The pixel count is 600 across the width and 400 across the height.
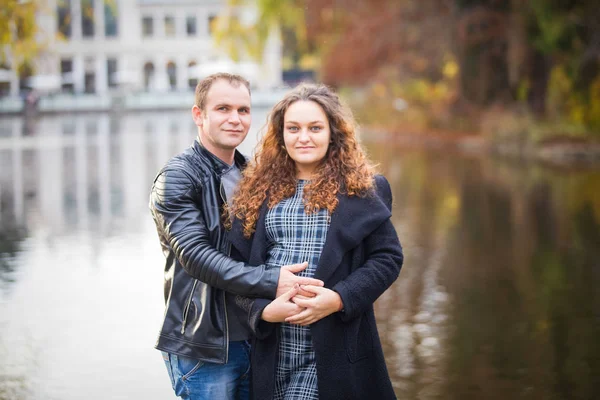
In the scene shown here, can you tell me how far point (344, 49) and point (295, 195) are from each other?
88.9ft

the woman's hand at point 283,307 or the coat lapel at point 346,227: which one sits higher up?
the coat lapel at point 346,227

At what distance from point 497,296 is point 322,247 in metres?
4.99

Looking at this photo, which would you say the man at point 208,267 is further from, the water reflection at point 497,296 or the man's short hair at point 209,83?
the water reflection at point 497,296

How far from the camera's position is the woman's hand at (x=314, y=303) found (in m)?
2.87

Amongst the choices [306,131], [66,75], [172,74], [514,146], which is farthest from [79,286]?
[172,74]

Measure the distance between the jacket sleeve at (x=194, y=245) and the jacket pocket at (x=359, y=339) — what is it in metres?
0.33

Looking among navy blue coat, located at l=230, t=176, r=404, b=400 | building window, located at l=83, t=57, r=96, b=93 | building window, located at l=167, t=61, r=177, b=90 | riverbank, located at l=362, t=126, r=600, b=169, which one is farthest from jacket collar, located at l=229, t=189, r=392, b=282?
building window, located at l=83, t=57, r=96, b=93

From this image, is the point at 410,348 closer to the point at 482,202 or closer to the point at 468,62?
the point at 482,202

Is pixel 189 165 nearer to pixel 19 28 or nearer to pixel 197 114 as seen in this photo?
pixel 197 114

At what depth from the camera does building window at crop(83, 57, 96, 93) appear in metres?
72.6

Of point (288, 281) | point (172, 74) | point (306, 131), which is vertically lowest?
point (288, 281)

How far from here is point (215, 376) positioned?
312cm

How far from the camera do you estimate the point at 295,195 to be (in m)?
3.09

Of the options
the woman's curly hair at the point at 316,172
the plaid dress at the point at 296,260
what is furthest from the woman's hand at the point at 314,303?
the woman's curly hair at the point at 316,172
